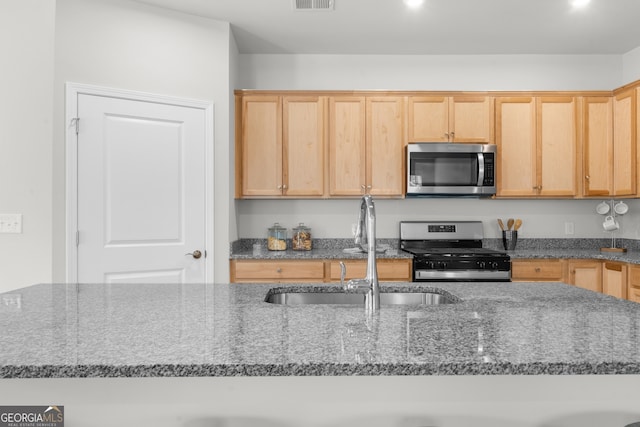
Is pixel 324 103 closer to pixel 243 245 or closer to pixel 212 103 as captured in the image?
pixel 212 103

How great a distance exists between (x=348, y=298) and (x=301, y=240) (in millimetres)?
2021

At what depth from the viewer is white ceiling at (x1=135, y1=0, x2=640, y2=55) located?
312 centimetres

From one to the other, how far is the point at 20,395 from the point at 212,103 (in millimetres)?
2609

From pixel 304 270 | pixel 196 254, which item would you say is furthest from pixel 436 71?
pixel 196 254

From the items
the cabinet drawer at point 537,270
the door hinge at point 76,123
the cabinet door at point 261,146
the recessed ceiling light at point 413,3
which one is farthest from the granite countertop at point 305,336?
the recessed ceiling light at point 413,3

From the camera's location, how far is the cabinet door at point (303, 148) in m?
3.73

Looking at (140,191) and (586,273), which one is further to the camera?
(586,273)

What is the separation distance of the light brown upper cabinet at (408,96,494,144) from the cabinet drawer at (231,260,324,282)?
1.40 metres

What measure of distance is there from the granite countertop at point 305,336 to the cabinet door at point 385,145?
87.6 inches

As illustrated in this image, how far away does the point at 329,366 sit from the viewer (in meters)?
0.87

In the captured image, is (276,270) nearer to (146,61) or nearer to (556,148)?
(146,61)

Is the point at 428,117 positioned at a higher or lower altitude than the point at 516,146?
higher

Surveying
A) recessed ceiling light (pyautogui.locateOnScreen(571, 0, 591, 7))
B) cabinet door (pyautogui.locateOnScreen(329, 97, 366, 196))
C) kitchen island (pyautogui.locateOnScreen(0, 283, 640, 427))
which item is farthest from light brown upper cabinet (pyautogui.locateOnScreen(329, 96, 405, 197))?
kitchen island (pyautogui.locateOnScreen(0, 283, 640, 427))

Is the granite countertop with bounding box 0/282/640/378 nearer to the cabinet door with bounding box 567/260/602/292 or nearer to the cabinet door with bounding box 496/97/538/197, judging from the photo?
the cabinet door with bounding box 567/260/602/292
